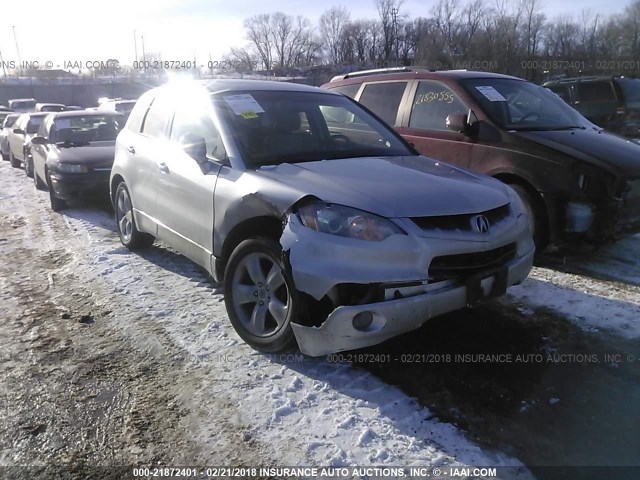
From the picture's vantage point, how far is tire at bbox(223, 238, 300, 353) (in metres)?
3.25

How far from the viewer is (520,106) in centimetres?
574

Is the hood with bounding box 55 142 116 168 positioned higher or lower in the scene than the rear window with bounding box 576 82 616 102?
lower

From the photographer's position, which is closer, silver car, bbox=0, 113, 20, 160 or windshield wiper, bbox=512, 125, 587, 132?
windshield wiper, bbox=512, 125, 587, 132

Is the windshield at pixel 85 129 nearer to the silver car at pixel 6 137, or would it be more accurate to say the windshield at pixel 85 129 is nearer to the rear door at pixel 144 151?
the rear door at pixel 144 151

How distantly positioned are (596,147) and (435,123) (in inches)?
65.3

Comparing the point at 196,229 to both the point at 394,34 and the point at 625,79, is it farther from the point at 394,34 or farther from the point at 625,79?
the point at 394,34

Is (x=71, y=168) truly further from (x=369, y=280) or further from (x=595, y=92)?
(x=595, y=92)

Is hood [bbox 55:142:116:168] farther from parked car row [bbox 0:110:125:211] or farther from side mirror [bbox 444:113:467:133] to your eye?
side mirror [bbox 444:113:467:133]

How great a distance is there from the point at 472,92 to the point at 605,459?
406cm

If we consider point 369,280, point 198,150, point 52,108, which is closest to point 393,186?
point 369,280

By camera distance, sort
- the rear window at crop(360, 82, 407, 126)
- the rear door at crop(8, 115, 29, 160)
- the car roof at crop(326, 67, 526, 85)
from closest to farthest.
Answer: the car roof at crop(326, 67, 526, 85)
the rear window at crop(360, 82, 407, 126)
the rear door at crop(8, 115, 29, 160)

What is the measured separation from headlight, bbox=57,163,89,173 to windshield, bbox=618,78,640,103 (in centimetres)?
1253

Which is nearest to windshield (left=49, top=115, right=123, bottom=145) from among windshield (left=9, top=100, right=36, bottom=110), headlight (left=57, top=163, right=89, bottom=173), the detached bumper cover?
headlight (left=57, top=163, right=89, bottom=173)

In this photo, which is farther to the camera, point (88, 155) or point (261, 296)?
point (88, 155)
